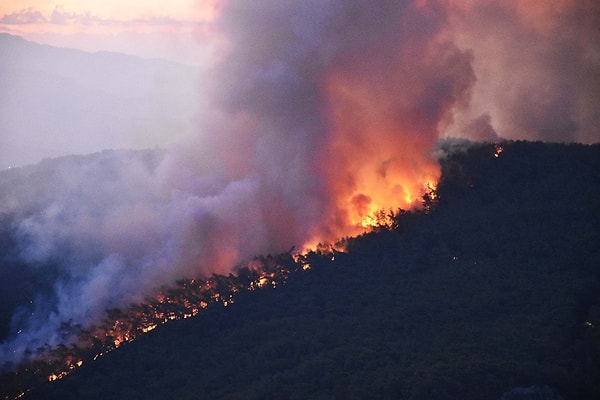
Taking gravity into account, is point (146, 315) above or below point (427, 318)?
above

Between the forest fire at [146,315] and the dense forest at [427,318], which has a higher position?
the forest fire at [146,315]

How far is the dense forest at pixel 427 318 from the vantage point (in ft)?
123

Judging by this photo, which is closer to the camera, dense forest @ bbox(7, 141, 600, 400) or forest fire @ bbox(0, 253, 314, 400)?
dense forest @ bbox(7, 141, 600, 400)

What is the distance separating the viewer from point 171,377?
40.5 m

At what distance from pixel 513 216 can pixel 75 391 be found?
33304 mm

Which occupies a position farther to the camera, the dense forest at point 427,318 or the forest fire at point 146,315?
the forest fire at point 146,315

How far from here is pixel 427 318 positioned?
43.9m

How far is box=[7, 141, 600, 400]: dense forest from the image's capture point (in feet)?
123

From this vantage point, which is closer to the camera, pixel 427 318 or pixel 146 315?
pixel 427 318

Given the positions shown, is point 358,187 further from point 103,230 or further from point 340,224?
point 103,230

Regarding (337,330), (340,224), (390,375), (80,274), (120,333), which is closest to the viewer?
(390,375)

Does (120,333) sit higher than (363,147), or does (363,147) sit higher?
(363,147)

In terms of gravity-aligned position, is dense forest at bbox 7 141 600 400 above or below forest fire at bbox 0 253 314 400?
below

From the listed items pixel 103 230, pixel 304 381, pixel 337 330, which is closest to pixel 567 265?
pixel 337 330
